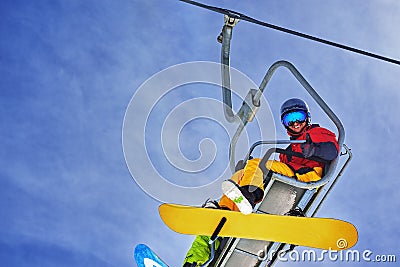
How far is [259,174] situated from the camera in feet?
19.9

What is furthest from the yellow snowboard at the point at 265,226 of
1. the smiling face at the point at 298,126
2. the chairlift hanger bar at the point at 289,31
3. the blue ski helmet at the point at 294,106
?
the chairlift hanger bar at the point at 289,31

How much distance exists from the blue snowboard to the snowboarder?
490 millimetres

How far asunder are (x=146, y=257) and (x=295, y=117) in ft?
9.24

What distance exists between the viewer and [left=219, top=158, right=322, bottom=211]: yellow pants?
6039 millimetres

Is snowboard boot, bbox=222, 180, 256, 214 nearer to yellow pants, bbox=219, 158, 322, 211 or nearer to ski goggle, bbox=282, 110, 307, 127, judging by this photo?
yellow pants, bbox=219, 158, 322, 211

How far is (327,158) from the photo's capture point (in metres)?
6.22

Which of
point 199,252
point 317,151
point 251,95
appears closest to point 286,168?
point 317,151

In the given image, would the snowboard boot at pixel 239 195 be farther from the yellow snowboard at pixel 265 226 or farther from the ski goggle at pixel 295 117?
the ski goggle at pixel 295 117

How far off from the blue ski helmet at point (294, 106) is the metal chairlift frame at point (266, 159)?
778 millimetres

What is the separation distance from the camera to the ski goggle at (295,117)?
280 inches

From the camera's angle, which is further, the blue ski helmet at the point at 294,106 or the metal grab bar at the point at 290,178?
the blue ski helmet at the point at 294,106

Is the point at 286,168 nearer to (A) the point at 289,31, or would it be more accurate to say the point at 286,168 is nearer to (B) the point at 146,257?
(A) the point at 289,31

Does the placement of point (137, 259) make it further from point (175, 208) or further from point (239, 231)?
point (239, 231)

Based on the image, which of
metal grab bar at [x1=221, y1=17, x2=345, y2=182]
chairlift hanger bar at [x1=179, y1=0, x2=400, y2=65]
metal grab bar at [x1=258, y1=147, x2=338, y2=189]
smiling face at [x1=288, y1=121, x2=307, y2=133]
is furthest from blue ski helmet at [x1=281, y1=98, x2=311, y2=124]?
chairlift hanger bar at [x1=179, y1=0, x2=400, y2=65]
